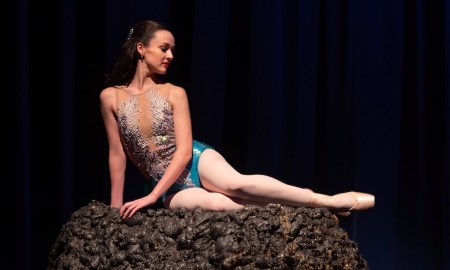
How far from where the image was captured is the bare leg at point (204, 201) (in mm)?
2672

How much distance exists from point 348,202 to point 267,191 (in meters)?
0.34

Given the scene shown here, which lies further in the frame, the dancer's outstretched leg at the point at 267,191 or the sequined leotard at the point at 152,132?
the sequined leotard at the point at 152,132

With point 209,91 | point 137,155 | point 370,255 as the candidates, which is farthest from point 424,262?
point 137,155

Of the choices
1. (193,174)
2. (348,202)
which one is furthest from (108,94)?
(348,202)

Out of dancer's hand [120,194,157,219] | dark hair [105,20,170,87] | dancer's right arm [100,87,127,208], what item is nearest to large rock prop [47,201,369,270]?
dancer's hand [120,194,157,219]

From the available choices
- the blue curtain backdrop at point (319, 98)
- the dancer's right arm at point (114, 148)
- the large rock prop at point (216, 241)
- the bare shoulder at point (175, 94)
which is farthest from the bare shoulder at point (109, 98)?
the blue curtain backdrop at point (319, 98)

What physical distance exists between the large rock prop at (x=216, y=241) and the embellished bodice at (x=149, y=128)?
29cm

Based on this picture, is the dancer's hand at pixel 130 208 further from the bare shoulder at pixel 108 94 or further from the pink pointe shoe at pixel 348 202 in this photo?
the pink pointe shoe at pixel 348 202

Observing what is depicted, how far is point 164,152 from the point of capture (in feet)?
9.52

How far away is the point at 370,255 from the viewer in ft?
12.0

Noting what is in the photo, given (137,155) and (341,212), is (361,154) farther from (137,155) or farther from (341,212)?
(137,155)

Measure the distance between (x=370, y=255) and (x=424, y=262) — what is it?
11.4 inches

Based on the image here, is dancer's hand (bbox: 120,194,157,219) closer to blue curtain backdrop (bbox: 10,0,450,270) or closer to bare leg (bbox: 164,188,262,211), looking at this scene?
bare leg (bbox: 164,188,262,211)

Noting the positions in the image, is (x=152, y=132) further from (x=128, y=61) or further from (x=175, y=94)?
(x=128, y=61)
